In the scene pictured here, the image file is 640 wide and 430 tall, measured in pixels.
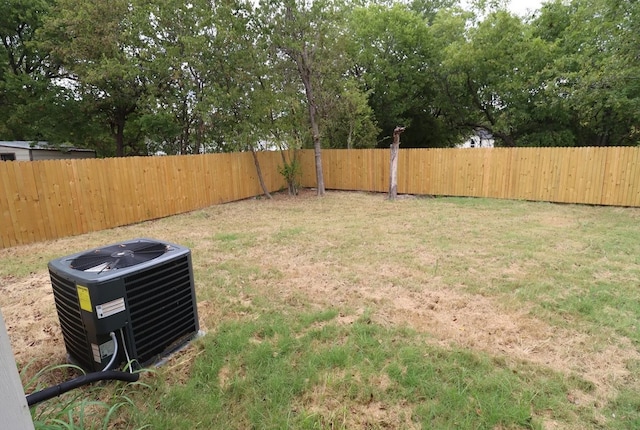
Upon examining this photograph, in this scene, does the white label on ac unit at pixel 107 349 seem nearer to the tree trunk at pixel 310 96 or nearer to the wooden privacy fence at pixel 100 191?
the wooden privacy fence at pixel 100 191

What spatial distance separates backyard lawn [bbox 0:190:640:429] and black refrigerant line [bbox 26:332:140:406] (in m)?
0.15

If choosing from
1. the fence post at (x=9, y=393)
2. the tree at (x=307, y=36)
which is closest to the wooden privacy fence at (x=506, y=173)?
the tree at (x=307, y=36)

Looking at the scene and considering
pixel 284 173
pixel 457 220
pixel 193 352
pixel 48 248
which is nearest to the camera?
pixel 193 352

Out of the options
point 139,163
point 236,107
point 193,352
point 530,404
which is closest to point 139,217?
point 139,163

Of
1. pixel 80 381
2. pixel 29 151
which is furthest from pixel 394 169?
pixel 29 151

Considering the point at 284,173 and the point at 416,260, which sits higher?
the point at 284,173

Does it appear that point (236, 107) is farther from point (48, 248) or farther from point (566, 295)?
point (566, 295)

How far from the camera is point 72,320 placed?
1.95 metres

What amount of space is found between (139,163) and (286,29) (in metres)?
5.08

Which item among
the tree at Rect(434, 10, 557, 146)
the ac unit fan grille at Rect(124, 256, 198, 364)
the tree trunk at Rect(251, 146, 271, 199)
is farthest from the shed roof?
the tree at Rect(434, 10, 557, 146)

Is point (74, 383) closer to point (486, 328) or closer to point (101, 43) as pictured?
point (486, 328)

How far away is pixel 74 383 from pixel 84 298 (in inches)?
18.0

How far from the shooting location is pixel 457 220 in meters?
6.61

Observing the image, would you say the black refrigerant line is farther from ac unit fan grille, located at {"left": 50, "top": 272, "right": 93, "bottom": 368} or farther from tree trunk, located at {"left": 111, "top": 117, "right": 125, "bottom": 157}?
tree trunk, located at {"left": 111, "top": 117, "right": 125, "bottom": 157}
